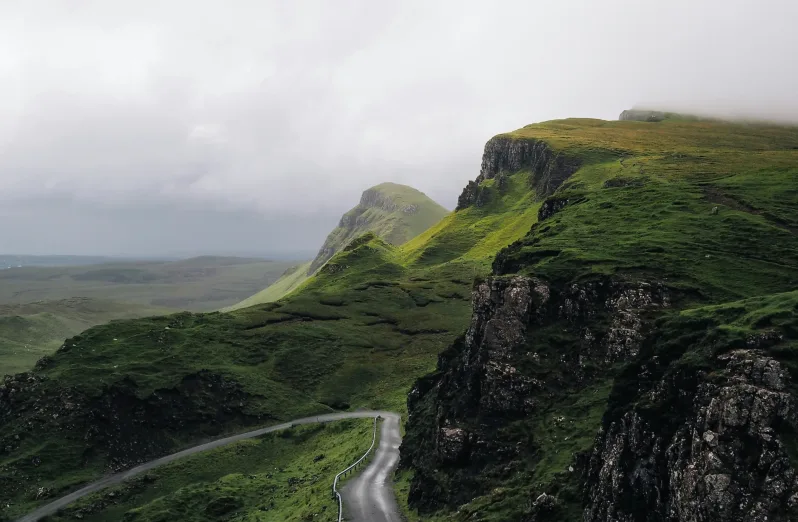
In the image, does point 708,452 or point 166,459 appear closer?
point 708,452

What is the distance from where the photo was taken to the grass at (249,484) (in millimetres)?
76938

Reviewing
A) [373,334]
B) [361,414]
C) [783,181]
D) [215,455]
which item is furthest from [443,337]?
[783,181]

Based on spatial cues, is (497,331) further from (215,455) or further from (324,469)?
(215,455)

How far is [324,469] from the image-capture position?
283ft

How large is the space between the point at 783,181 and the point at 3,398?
14621cm

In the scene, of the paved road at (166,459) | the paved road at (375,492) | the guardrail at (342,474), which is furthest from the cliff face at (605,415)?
the paved road at (166,459)

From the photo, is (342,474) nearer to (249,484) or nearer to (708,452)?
(249,484)

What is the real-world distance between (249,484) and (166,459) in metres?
27.4

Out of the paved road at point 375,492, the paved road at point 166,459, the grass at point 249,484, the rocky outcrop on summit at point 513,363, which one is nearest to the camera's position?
the rocky outcrop on summit at point 513,363

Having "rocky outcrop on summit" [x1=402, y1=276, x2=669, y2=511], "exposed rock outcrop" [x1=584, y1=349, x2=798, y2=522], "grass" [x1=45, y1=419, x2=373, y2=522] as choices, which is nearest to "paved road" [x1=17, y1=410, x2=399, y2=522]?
"grass" [x1=45, y1=419, x2=373, y2=522]

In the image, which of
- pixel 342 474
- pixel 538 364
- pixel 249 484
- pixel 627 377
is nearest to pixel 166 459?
pixel 249 484

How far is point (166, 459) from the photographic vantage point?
109 meters

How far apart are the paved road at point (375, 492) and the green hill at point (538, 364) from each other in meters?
3.18

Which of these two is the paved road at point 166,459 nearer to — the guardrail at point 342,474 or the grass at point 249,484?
the guardrail at point 342,474
